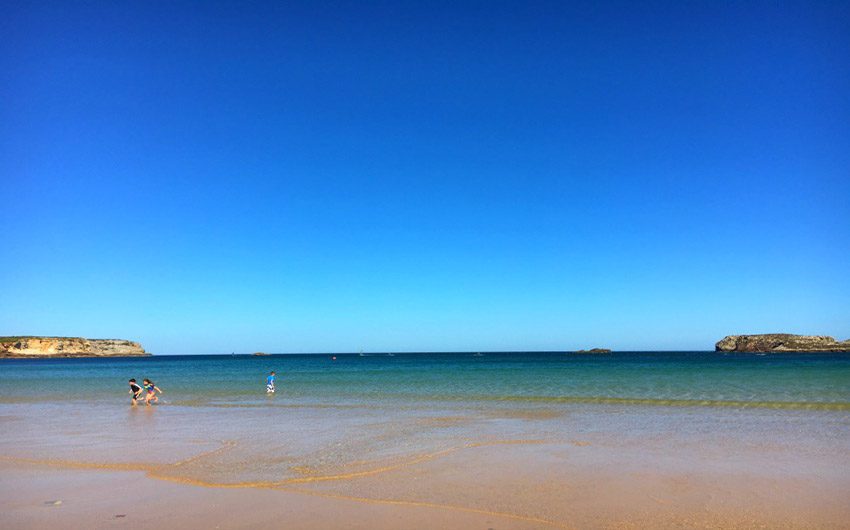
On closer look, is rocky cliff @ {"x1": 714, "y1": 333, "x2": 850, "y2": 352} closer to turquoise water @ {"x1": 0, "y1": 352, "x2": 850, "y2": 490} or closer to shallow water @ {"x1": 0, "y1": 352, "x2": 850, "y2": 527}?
turquoise water @ {"x1": 0, "y1": 352, "x2": 850, "y2": 490}

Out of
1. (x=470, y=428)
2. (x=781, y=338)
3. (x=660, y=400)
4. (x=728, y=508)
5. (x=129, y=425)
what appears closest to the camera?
(x=728, y=508)

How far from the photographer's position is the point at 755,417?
1972 centimetres

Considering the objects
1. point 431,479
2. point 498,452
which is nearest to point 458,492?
point 431,479

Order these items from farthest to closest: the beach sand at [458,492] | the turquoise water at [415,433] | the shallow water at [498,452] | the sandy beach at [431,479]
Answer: the turquoise water at [415,433], the shallow water at [498,452], the sandy beach at [431,479], the beach sand at [458,492]

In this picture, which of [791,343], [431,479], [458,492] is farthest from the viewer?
[791,343]

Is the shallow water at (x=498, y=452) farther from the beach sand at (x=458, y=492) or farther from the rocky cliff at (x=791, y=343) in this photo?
the rocky cliff at (x=791, y=343)

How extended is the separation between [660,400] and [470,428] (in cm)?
1410

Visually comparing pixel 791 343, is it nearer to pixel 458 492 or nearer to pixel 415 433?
pixel 415 433

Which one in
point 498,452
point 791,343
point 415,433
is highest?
point 498,452

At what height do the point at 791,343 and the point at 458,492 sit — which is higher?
the point at 458,492

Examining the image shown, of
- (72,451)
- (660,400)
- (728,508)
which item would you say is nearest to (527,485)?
(728,508)

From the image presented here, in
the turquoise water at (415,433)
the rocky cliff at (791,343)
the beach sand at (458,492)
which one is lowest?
the rocky cliff at (791,343)

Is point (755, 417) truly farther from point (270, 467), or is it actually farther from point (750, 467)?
point (270, 467)

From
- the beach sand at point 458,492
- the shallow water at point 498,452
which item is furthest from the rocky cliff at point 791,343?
the beach sand at point 458,492
